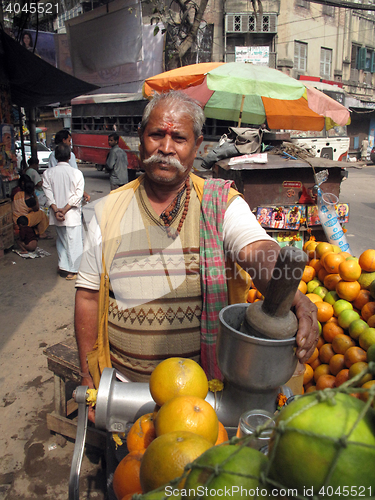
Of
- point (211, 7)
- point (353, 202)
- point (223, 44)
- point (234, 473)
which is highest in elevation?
point (211, 7)

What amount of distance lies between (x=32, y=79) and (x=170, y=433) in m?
7.95

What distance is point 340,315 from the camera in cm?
255

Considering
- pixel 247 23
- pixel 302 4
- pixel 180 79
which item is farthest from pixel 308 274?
pixel 302 4

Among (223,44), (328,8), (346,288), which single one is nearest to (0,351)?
(346,288)

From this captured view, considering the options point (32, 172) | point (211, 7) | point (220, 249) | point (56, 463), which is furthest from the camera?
point (211, 7)

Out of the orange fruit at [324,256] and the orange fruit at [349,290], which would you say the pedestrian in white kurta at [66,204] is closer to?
the orange fruit at [324,256]

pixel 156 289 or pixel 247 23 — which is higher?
pixel 247 23

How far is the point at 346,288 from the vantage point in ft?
8.66

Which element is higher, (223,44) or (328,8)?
(328,8)

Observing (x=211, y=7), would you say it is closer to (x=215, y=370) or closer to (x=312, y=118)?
(x=312, y=118)

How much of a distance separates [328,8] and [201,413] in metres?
28.7

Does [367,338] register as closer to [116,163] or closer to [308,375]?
[308,375]

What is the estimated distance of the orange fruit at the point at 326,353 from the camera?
2.47 meters

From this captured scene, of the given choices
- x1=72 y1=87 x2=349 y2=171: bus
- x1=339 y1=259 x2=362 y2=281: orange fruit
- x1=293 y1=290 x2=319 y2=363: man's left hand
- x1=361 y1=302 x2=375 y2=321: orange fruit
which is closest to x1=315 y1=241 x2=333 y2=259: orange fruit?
x1=339 y1=259 x2=362 y2=281: orange fruit
